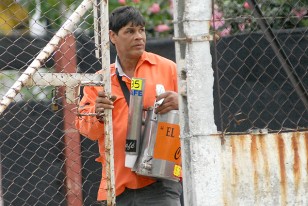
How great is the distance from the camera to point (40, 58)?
4.44 meters

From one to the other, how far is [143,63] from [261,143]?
1.19 meters

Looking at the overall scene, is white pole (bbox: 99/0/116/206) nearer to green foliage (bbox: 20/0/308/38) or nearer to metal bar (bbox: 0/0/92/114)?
metal bar (bbox: 0/0/92/114)

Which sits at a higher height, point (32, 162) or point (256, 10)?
point (256, 10)

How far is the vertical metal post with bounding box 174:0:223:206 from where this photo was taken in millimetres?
3883

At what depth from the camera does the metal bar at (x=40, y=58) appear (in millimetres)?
4387

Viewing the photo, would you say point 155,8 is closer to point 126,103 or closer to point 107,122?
point 126,103

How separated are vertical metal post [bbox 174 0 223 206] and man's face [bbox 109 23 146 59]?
1.03 meters

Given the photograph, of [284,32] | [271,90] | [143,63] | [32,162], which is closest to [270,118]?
[271,90]

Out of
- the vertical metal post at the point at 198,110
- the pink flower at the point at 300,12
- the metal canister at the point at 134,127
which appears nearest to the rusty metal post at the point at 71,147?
the metal canister at the point at 134,127

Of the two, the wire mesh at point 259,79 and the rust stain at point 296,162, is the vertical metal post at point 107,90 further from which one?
the wire mesh at point 259,79

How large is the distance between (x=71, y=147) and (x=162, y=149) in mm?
1109

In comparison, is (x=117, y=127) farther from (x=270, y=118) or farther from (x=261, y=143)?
(x=270, y=118)

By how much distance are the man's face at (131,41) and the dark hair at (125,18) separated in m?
0.02

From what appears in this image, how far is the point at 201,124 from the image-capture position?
391 centimetres
